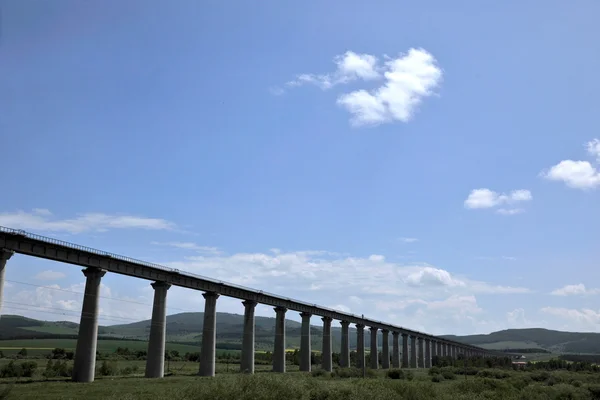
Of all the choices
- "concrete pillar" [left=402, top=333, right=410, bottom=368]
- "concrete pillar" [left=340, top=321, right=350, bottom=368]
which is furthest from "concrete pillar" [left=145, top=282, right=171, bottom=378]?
"concrete pillar" [left=402, top=333, right=410, bottom=368]

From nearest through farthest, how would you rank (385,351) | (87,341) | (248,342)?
(87,341) → (248,342) → (385,351)

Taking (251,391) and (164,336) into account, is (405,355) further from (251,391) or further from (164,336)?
(251,391)

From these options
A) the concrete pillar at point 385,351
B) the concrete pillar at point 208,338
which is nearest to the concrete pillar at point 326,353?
the concrete pillar at point 385,351

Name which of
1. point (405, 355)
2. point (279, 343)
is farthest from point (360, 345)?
point (279, 343)

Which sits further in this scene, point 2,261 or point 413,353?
point 413,353

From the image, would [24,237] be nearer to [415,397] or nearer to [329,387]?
[329,387]

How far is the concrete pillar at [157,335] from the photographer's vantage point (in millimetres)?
59562

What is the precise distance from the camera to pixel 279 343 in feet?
289

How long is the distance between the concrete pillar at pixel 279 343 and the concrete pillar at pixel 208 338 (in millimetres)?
19616

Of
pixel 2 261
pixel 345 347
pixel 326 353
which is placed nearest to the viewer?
pixel 2 261

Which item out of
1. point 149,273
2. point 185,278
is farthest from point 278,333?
point 149,273

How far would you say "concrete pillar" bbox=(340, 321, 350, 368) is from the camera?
377 feet

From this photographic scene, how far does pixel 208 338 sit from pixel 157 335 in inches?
398

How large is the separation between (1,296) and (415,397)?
35773 millimetres
